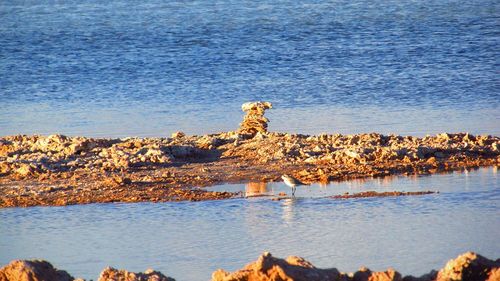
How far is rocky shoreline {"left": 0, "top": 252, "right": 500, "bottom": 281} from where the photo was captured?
8.17 m

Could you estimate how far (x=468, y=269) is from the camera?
8.33 metres

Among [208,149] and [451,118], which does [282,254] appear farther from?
[451,118]

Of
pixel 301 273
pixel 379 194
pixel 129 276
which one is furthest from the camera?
pixel 379 194

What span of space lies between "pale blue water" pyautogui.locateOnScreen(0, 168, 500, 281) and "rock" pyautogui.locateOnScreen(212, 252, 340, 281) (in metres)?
1.83

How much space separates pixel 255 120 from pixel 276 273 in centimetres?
996

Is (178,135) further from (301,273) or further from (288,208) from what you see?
(301,273)

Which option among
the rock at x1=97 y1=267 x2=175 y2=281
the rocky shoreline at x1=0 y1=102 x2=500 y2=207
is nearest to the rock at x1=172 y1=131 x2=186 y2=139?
the rocky shoreline at x1=0 y1=102 x2=500 y2=207

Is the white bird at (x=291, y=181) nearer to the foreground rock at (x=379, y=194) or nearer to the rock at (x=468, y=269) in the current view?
the foreground rock at (x=379, y=194)

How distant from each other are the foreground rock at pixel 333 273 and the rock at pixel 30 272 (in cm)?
130

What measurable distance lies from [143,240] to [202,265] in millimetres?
1463

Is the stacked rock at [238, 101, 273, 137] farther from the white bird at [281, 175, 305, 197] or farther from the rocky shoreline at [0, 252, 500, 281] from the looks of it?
the rocky shoreline at [0, 252, 500, 281]

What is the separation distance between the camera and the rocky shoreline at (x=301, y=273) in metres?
8.17

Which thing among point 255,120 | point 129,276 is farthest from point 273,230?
point 255,120

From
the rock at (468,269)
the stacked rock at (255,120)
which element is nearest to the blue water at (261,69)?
the stacked rock at (255,120)
